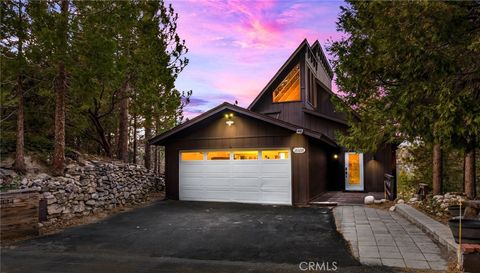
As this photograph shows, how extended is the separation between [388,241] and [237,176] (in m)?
6.65

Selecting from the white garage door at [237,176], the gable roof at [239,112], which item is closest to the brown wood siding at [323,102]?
the gable roof at [239,112]

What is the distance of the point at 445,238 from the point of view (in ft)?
19.1

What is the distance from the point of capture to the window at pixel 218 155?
12.5 metres

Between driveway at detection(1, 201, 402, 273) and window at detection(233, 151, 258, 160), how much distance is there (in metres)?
2.83

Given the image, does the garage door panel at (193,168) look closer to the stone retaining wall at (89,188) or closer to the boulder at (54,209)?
the stone retaining wall at (89,188)

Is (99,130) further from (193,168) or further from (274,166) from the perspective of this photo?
(274,166)

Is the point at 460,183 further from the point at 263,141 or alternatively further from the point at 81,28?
the point at 81,28

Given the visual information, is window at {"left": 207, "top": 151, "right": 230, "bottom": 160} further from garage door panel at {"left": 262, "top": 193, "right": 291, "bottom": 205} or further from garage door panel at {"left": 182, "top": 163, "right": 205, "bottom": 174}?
garage door panel at {"left": 262, "top": 193, "right": 291, "bottom": 205}

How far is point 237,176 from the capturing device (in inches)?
480

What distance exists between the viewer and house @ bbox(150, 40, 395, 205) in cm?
1153

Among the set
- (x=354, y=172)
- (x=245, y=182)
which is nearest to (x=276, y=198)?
(x=245, y=182)

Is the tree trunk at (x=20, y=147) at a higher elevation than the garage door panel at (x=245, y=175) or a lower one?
higher

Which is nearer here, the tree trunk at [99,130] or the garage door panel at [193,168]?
the garage door panel at [193,168]


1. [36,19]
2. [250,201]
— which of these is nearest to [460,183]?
[250,201]
